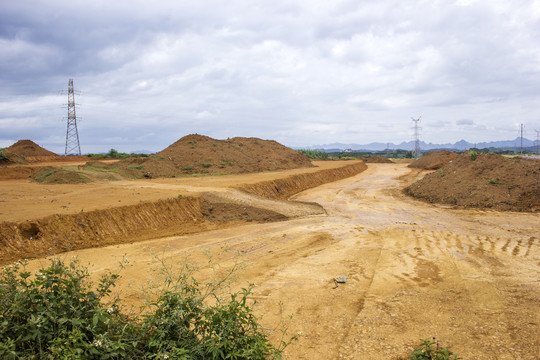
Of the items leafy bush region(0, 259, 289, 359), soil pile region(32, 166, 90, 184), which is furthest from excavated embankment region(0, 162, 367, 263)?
soil pile region(32, 166, 90, 184)

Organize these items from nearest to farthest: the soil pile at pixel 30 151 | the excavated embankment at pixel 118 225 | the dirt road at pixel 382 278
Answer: the dirt road at pixel 382 278
the excavated embankment at pixel 118 225
the soil pile at pixel 30 151

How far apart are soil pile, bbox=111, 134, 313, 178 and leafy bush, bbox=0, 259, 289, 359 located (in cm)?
1943

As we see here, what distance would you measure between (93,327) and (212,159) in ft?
83.3

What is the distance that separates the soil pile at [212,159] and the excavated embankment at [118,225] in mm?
10763

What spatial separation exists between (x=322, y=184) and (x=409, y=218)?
14.3 m

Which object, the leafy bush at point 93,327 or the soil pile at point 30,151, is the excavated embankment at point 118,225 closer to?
the leafy bush at point 93,327

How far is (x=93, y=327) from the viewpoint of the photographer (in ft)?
9.70

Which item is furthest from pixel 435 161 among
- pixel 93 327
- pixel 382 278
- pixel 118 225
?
pixel 93 327

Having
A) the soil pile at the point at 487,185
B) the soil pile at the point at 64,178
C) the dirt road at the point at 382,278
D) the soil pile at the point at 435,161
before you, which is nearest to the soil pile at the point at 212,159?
the soil pile at the point at 64,178

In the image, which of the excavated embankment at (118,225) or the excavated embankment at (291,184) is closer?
the excavated embankment at (118,225)

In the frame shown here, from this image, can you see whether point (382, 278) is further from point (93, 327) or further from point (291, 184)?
point (291, 184)

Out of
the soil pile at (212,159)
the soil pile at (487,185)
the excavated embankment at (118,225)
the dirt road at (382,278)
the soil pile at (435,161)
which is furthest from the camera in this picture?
the soil pile at (435,161)

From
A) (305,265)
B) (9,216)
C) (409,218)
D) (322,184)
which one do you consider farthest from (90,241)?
(322,184)

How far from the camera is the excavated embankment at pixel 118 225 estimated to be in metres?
7.86
